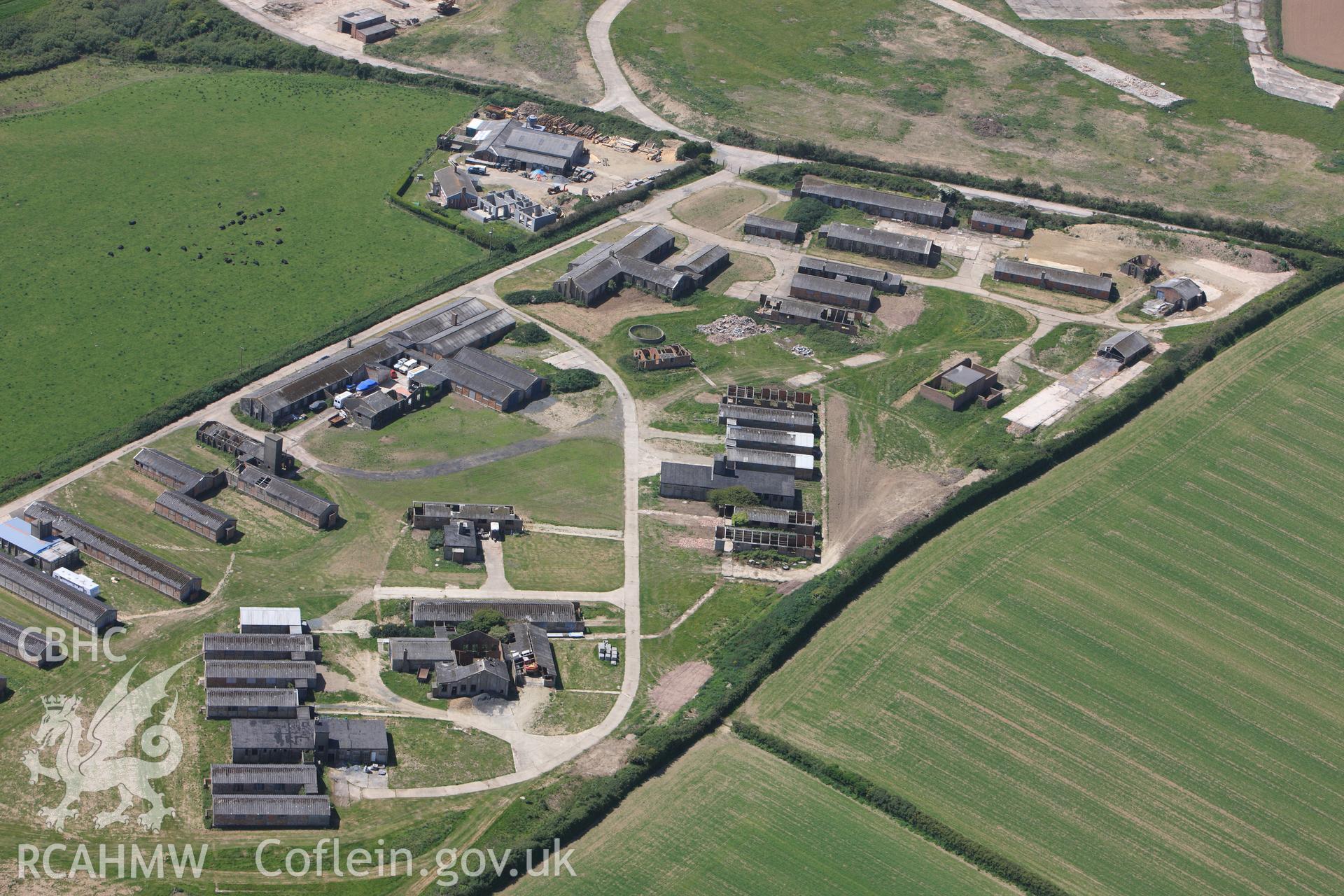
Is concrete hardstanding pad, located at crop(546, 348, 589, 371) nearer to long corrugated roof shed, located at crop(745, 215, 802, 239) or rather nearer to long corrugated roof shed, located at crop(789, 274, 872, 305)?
long corrugated roof shed, located at crop(789, 274, 872, 305)

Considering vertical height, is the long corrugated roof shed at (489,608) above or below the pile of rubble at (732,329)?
below

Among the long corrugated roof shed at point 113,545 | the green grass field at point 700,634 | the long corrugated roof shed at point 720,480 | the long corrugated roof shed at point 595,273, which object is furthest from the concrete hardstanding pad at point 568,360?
the long corrugated roof shed at point 113,545

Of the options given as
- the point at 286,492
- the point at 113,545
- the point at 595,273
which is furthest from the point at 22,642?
the point at 595,273

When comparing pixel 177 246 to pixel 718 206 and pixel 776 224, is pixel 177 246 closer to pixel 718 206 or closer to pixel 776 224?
pixel 718 206

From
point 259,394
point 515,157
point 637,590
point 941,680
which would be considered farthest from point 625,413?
point 515,157

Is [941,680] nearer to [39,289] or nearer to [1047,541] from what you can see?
[1047,541]

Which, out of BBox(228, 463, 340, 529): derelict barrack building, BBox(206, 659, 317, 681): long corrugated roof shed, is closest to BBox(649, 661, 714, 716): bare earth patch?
BBox(206, 659, 317, 681): long corrugated roof shed

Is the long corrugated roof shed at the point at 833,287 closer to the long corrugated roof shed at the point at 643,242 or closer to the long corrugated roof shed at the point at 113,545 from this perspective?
the long corrugated roof shed at the point at 643,242
